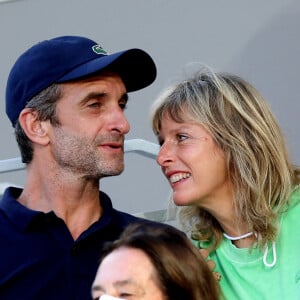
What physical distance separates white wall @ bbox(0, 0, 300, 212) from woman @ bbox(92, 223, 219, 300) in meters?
1.62

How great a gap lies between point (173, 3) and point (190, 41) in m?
0.16

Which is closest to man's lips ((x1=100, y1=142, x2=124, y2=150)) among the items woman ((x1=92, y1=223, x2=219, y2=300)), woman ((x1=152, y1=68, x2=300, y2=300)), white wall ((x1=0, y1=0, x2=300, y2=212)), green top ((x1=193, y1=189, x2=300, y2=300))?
woman ((x1=152, y1=68, x2=300, y2=300))

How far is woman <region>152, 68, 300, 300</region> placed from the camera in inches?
101

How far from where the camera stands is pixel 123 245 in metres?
2.11

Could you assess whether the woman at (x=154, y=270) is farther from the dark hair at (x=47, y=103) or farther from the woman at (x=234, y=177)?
the dark hair at (x=47, y=103)

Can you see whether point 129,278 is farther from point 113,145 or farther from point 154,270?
point 113,145

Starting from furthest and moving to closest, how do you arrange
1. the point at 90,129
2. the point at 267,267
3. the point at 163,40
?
the point at 163,40 → the point at 90,129 → the point at 267,267

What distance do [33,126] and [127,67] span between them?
0.32 m

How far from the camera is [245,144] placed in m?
2.64

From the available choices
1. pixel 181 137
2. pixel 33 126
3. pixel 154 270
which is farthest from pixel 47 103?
pixel 154 270

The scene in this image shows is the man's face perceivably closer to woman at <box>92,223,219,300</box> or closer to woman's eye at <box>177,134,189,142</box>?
woman's eye at <box>177,134,189,142</box>

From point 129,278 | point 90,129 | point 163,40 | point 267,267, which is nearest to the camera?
point 129,278

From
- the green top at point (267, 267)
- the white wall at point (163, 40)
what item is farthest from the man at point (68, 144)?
the white wall at point (163, 40)

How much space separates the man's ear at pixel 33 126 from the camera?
2.81m
